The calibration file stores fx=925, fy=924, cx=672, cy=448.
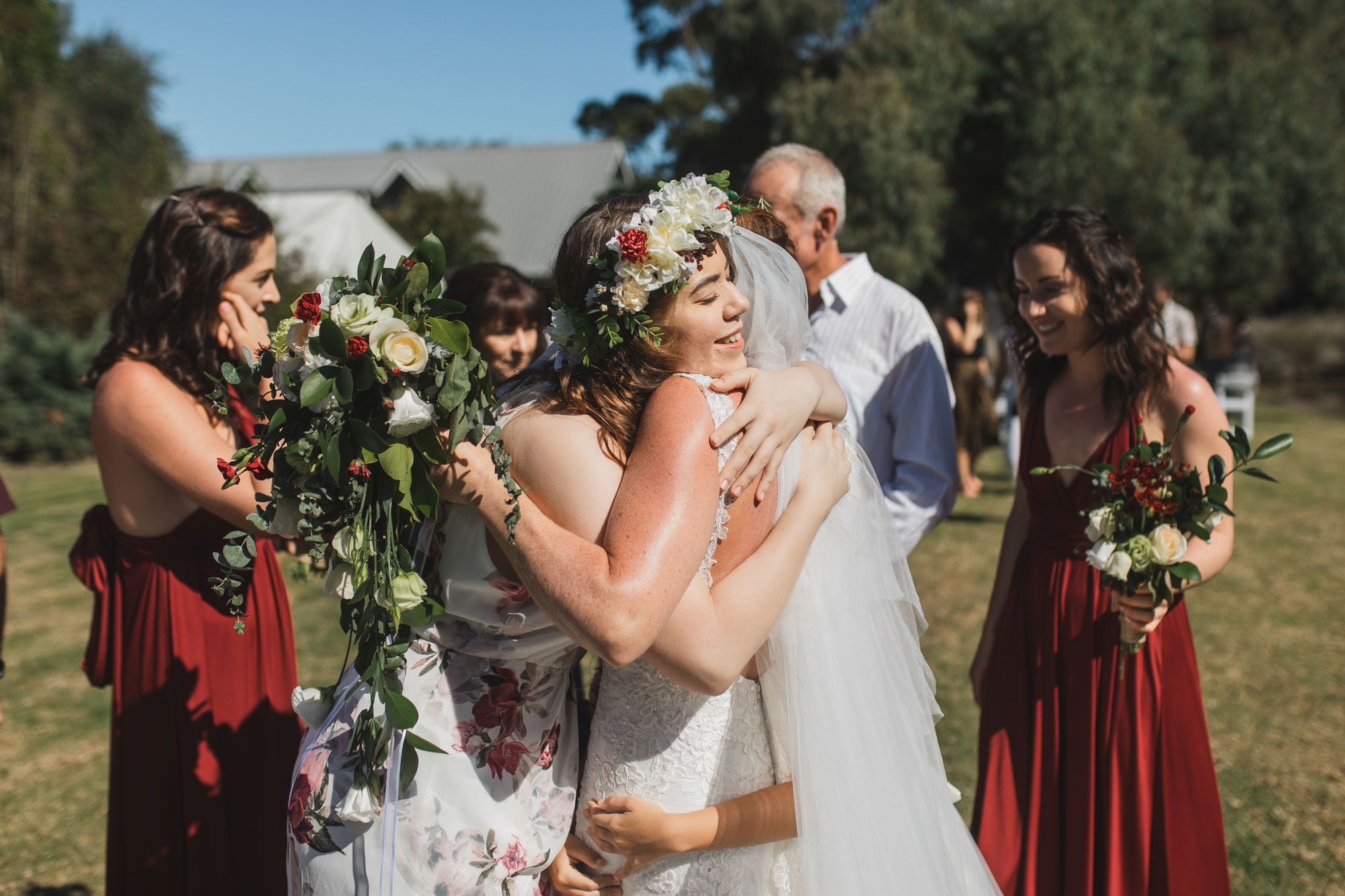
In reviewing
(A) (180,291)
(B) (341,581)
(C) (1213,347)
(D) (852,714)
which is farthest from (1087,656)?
(C) (1213,347)

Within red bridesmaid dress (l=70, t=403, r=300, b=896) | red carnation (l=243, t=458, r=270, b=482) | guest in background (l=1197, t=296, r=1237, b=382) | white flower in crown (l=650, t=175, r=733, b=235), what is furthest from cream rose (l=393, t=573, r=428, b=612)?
guest in background (l=1197, t=296, r=1237, b=382)

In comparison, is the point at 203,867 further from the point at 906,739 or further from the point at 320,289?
the point at 906,739

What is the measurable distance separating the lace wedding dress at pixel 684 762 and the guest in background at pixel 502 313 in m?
1.89

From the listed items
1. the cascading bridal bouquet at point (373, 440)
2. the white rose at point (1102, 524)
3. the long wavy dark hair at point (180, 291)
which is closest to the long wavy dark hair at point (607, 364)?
the cascading bridal bouquet at point (373, 440)

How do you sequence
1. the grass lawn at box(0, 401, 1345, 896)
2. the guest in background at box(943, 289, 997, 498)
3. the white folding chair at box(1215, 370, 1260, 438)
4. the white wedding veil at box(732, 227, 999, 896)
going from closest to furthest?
1. the white wedding veil at box(732, 227, 999, 896)
2. the grass lawn at box(0, 401, 1345, 896)
3. the guest in background at box(943, 289, 997, 498)
4. the white folding chair at box(1215, 370, 1260, 438)

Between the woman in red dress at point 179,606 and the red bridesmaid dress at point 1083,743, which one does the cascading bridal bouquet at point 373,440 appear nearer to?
the woman in red dress at point 179,606

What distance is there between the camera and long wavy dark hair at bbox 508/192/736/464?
196cm

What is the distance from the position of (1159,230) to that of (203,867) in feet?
78.0

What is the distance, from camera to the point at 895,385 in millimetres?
3705

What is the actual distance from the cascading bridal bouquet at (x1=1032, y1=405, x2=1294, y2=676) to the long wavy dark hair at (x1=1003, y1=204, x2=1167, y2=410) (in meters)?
0.25

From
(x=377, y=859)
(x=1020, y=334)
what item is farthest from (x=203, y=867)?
(x=1020, y=334)

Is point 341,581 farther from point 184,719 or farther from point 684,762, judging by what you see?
point 184,719

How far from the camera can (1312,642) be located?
651 centimetres

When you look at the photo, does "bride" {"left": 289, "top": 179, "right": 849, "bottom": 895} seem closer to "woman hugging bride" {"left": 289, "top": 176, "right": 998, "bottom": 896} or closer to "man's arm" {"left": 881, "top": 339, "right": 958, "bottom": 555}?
"woman hugging bride" {"left": 289, "top": 176, "right": 998, "bottom": 896}
